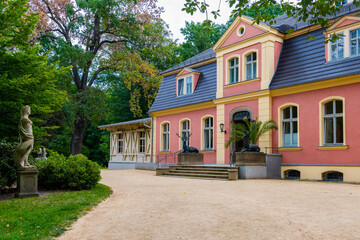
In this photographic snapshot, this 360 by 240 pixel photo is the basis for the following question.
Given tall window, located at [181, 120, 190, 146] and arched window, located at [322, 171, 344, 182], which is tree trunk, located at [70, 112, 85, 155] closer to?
tall window, located at [181, 120, 190, 146]

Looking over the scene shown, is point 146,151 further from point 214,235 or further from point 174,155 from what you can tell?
point 214,235

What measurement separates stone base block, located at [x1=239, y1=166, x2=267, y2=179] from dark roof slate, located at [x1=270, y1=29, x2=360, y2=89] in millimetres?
3705

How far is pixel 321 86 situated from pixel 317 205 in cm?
791

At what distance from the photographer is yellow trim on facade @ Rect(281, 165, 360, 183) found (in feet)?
42.4

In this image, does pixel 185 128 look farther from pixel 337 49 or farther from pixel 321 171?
pixel 337 49

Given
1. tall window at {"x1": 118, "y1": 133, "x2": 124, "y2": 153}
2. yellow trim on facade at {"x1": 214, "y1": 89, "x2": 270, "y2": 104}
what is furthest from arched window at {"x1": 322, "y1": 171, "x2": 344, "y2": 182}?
tall window at {"x1": 118, "y1": 133, "x2": 124, "y2": 153}

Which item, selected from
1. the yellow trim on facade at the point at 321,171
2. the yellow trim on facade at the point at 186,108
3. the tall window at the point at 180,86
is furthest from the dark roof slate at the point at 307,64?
the tall window at the point at 180,86

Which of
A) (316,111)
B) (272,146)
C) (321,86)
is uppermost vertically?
(321,86)

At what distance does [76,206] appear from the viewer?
739 cm

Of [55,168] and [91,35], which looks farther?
[91,35]

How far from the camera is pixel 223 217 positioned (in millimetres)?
6340

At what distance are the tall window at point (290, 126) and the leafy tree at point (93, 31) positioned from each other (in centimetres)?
1253

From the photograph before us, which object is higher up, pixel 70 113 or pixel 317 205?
pixel 70 113

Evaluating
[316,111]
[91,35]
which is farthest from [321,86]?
[91,35]
